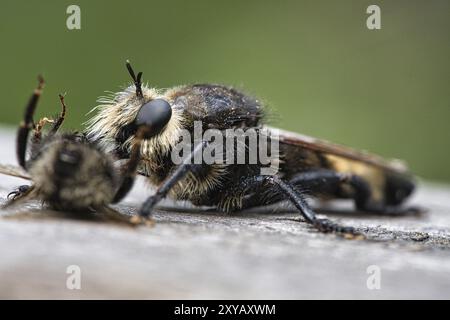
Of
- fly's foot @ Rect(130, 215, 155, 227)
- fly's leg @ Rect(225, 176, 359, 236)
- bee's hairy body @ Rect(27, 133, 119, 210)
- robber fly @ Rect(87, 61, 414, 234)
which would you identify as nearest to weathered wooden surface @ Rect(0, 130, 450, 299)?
fly's foot @ Rect(130, 215, 155, 227)

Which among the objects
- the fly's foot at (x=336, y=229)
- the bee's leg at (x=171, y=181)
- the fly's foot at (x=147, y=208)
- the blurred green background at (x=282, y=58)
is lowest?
the fly's foot at (x=336, y=229)

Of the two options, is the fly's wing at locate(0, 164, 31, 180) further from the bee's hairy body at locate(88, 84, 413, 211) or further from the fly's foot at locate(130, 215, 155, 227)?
the fly's foot at locate(130, 215, 155, 227)

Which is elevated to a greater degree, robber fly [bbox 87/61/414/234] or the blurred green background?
the blurred green background

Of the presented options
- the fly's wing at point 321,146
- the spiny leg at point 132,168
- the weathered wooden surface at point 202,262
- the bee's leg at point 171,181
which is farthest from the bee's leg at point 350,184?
the spiny leg at point 132,168

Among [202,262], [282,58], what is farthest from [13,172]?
[282,58]

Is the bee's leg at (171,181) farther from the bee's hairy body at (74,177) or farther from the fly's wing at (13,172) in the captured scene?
the fly's wing at (13,172)

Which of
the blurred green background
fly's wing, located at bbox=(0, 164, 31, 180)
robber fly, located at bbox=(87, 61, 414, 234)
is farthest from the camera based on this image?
the blurred green background

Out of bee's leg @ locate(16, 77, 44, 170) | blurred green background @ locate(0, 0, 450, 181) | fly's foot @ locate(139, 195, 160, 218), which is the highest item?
blurred green background @ locate(0, 0, 450, 181)

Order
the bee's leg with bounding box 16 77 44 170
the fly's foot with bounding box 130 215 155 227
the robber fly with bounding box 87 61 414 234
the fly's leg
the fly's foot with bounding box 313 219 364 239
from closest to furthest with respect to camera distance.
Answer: the fly's foot with bounding box 130 215 155 227 < the bee's leg with bounding box 16 77 44 170 < the fly's foot with bounding box 313 219 364 239 < the fly's leg < the robber fly with bounding box 87 61 414 234
